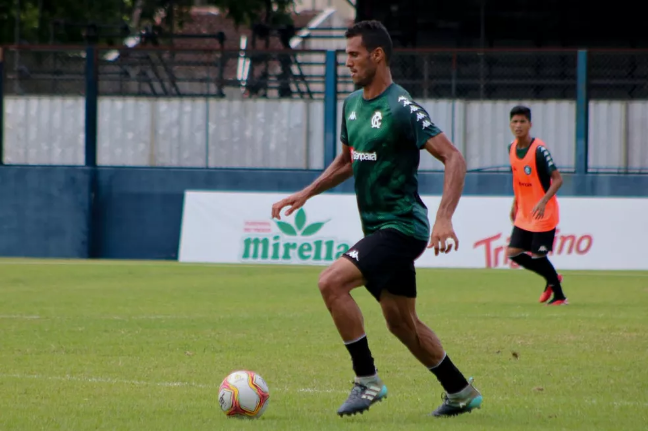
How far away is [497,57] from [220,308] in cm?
1381

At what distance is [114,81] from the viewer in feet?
84.5

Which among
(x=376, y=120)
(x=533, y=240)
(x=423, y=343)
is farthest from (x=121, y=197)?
(x=423, y=343)

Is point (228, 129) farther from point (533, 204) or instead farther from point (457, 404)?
point (457, 404)

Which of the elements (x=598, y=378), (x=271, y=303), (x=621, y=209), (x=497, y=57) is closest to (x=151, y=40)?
(x=497, y=57)

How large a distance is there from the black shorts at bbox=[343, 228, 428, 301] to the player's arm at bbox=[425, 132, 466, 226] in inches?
11.9

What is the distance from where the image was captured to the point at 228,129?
25.6m

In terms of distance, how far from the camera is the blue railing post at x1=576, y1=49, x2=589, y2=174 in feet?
78.5

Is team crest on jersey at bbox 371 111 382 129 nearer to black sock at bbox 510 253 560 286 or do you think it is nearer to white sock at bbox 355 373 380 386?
white sock at bbox 355 373 380 386

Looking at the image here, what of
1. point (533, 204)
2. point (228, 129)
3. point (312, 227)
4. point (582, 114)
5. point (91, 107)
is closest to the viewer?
point (533, 204)

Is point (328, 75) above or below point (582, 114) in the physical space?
above

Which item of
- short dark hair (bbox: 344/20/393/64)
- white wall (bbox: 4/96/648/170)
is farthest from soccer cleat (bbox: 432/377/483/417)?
white wall (bbox: 4/96/648/170)

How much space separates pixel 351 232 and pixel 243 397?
14.8 meters

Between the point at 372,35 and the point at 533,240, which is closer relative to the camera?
the point at 372,35

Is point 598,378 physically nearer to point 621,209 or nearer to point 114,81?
point 621,209
